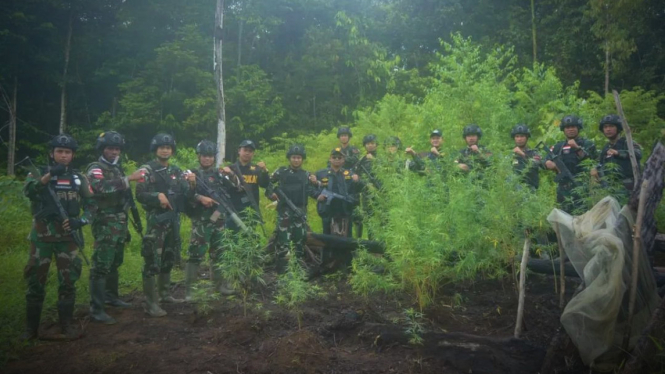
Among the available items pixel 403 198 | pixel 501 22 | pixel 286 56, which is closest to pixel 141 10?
pixel 286 56

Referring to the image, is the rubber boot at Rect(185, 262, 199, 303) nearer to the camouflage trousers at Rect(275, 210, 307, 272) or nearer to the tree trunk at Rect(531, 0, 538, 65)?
the camouflage trousers at Rect(275, 210, 307, 272)

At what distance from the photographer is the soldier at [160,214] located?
6.61m

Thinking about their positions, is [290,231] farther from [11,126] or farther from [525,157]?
[11,126]

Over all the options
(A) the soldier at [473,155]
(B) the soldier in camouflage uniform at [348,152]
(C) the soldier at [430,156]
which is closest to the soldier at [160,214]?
(B) the soldier in camouflage uniform at [348,152]

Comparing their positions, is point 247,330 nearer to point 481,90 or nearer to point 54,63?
point 481,90

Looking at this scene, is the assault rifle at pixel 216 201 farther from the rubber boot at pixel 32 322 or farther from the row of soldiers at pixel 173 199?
the rubber boot at pixel 32 322

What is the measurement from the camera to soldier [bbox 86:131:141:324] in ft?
20.7

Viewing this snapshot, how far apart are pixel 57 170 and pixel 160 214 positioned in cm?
144

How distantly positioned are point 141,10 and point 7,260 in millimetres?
17834

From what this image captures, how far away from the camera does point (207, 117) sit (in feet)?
68.7

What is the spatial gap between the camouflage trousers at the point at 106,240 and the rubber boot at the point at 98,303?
80 millimetres

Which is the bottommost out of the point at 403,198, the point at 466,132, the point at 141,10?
the point at 403,198

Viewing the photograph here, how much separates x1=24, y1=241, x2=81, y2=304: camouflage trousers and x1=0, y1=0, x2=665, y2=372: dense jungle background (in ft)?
1.94

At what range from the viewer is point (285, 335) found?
553 cm
